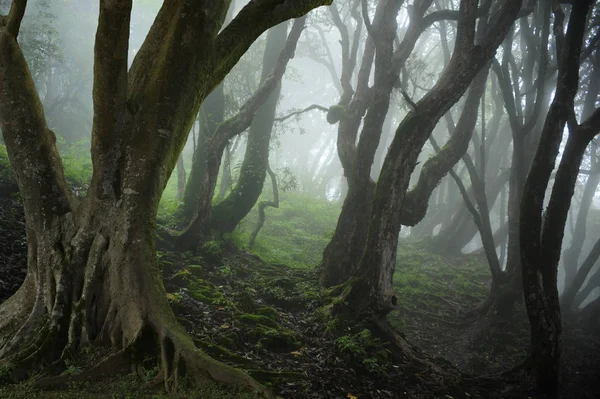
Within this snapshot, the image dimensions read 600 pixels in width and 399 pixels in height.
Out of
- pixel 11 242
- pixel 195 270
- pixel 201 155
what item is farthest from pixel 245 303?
pixel 201 155

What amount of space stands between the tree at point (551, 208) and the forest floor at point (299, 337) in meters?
1.02

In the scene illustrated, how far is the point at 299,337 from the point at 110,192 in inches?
152

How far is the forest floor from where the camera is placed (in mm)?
4629

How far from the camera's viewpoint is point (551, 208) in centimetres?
708

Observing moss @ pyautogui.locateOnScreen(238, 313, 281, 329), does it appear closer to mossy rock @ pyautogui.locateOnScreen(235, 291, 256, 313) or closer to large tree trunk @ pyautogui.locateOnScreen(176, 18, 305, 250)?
mossy rock @ pyautogui.locateOnScreen(235, 291, 256, 313)

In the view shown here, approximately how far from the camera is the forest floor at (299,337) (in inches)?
182

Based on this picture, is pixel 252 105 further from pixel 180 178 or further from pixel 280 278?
pixel 180 178

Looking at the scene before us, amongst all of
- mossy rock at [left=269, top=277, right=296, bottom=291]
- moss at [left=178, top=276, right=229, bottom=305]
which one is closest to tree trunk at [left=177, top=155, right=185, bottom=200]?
mossy rock at [left=269, top=277, right=296, bottom=291]

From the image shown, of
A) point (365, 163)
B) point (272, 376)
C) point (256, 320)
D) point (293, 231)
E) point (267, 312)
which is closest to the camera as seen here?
point (272, 376)

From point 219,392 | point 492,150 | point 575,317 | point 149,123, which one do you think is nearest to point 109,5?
point 149,123

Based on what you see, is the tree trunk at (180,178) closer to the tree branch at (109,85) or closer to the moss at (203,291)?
the moss at (203,291)

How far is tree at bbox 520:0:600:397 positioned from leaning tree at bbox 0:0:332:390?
568 cm

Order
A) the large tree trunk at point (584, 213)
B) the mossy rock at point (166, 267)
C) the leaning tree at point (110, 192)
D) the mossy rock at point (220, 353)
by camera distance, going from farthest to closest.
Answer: the large tree trunk at point (584, 213)
the mossy rock at point (166, 267)
the mossy rock at point (220, 353)
the leaning tree at point (110, 192)

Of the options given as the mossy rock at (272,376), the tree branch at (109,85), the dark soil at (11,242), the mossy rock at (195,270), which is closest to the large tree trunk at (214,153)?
the mossy rock at (195,270)
